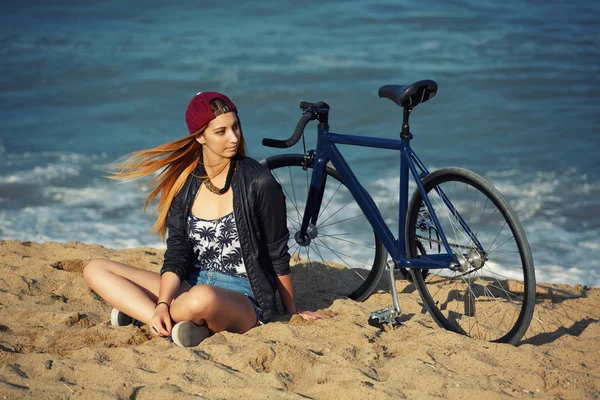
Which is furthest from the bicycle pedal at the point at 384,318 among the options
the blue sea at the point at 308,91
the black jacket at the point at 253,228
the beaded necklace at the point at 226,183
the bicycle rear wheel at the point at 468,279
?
the blue sea at the point at 308,91

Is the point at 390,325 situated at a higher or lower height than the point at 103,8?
lower

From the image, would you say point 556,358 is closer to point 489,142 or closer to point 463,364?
point 463,364

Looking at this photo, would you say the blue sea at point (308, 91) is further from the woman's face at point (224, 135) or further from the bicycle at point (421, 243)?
the woman's face at point (224, 135)

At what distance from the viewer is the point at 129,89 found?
1334 cm

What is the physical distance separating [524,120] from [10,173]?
24.0ft

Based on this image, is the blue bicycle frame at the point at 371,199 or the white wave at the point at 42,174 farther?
the white wave at the point at 42,174

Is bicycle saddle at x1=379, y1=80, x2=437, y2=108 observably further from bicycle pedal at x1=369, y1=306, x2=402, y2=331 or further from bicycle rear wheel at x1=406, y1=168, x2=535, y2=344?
bicycle pedal at x1=369, y1=306, x2=402, y2=331

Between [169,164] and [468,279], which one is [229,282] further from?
[468,279]

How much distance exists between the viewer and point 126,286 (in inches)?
163

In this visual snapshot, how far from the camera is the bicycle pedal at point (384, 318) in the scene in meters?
4.07

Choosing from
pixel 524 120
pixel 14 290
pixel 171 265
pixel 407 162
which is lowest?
pixel 14 290

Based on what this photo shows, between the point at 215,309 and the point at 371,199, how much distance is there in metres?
1.19

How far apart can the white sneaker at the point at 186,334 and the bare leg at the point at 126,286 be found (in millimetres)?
340

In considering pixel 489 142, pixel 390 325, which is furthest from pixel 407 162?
pixel 489 142
